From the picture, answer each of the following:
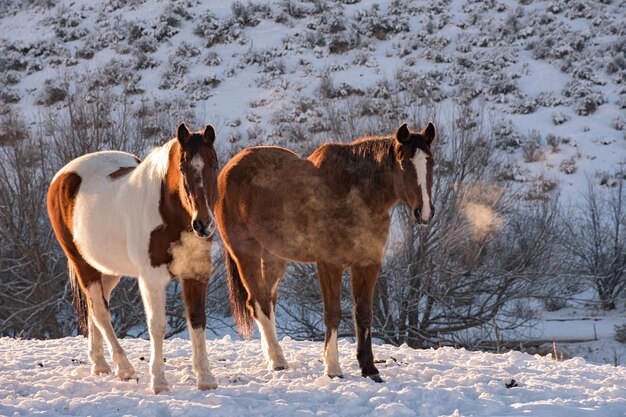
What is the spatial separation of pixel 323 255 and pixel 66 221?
7.99ft

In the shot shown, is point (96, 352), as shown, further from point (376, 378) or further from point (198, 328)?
point (376, 378)

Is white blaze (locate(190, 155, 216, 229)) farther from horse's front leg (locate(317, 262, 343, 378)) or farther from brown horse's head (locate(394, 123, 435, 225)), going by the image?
brown horse's head (locate(394, 123, 435, 225))

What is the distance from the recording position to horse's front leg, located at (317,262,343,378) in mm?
6184

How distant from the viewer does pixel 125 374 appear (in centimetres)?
627

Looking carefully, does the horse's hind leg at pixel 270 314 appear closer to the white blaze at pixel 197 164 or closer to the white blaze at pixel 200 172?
the white blaze at pixel 200 172

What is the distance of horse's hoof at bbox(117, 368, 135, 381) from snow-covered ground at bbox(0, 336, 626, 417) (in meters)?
0.06

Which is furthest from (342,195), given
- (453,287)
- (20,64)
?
(20,64)

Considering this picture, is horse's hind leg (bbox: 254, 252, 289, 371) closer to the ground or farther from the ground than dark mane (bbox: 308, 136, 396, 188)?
closer to the ground

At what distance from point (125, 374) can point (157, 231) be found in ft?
4.99

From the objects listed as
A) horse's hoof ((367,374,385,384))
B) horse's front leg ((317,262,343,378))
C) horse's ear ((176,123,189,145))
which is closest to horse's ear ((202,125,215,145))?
horse's ear ((176,123,189,145))

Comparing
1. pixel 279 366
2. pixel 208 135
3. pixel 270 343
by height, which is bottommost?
pixel 279 366

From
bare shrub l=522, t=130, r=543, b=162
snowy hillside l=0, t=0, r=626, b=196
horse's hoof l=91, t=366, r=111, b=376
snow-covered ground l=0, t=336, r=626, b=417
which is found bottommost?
snow-covered ground l=0, t=336, r=626, b=417

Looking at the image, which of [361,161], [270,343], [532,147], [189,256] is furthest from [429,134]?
[532,147]

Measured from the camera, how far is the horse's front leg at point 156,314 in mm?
5566
